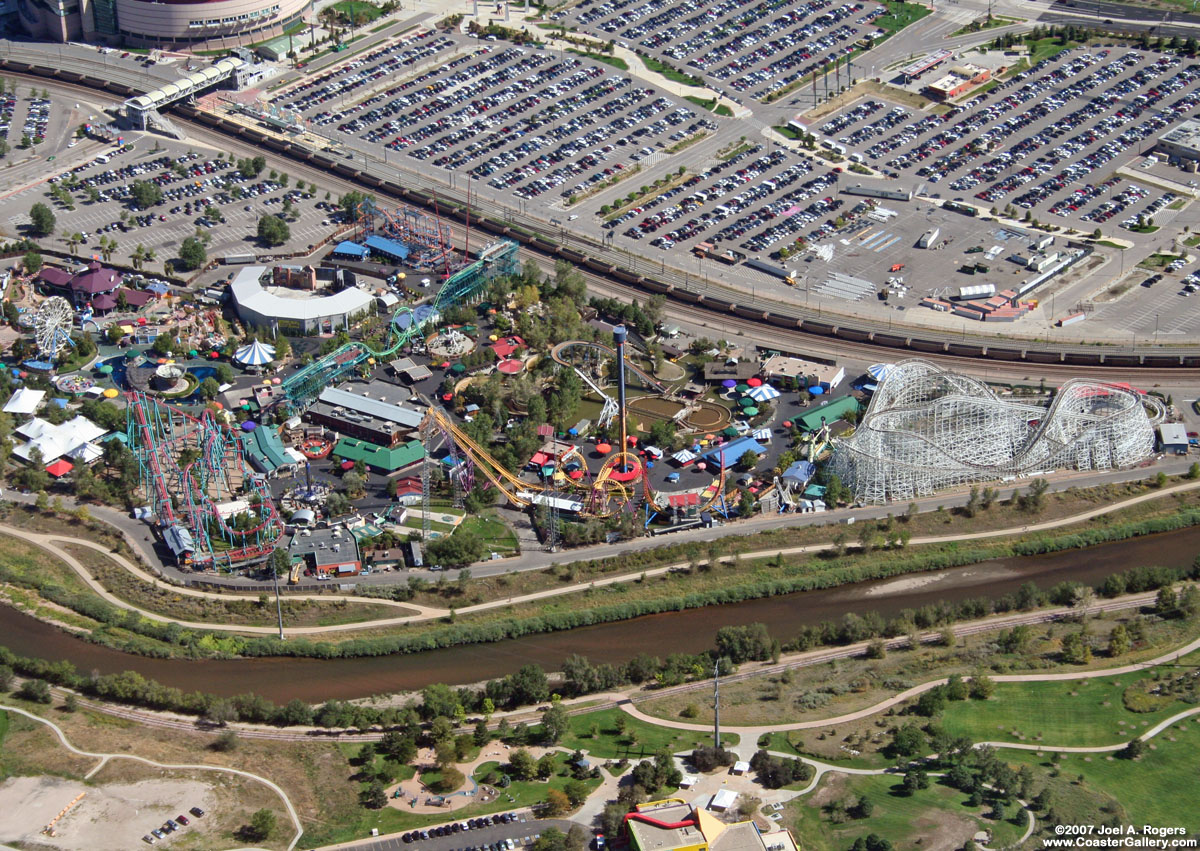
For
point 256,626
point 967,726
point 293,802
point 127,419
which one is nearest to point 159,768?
point 293,802

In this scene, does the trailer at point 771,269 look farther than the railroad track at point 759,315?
Yes

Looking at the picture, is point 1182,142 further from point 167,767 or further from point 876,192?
point 167,767

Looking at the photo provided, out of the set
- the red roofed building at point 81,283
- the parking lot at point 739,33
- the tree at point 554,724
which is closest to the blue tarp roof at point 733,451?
the tree at point 554,724

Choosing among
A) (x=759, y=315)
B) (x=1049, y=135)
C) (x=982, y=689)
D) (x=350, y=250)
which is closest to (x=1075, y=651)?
(x=982, y=689)

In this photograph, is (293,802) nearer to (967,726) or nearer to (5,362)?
A: (967,726)

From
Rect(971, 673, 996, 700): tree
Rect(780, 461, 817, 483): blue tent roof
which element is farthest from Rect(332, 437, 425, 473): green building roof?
Rect(971, 673, 996, 700): tree

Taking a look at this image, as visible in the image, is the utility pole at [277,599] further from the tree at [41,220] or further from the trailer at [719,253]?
the trailer at [719,253]
